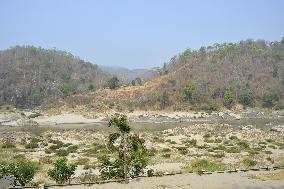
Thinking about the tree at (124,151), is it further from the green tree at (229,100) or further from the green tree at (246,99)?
the green tree at (246,99)

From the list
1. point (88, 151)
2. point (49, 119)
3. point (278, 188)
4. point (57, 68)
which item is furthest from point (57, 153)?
point (57, 68)

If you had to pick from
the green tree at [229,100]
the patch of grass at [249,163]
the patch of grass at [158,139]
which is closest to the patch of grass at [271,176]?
the patch of grass at [249,163]

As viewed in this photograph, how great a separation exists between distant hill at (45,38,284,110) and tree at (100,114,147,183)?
74.5 meters

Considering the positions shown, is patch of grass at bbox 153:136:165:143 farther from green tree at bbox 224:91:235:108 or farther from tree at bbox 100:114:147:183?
green tree at bbox 224:91:235:108

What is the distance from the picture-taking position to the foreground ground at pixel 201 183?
2472 centimetres

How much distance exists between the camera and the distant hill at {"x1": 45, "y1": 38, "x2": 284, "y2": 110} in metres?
106

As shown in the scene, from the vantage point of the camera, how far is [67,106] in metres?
→ 108

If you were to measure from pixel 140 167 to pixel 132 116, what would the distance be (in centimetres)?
6520

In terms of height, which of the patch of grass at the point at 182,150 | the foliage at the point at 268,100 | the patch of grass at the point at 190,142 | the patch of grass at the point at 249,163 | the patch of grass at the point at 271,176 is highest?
the foliage at the point at 268,100

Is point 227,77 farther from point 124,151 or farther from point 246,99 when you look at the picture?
point 124,151

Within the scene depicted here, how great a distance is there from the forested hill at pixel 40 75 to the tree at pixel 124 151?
99.4 m

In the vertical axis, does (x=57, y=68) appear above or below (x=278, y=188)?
above

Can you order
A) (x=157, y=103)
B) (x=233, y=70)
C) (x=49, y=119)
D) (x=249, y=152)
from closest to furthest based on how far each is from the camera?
(x=249, y=152) → (x=49, y=119) → (x=157, y=103) → (x=233, y=70)

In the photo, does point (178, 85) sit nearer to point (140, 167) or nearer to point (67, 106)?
point (67, 106)
